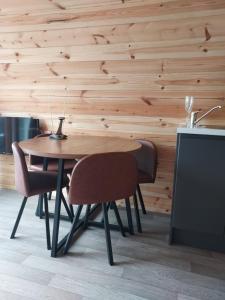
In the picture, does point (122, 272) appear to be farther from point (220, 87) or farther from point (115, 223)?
Answer: point (220, 87)

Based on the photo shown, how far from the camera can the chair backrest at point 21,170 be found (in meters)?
1.79

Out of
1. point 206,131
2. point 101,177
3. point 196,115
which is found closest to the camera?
point 101,177

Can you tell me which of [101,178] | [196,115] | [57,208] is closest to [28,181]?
[57,208]

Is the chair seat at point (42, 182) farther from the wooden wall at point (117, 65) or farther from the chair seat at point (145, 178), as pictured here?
the wooden wall at point (117, 65)

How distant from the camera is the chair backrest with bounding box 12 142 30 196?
1.79 meters

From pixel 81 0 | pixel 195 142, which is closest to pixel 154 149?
pixel 195 142

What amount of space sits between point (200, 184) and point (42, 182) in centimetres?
123

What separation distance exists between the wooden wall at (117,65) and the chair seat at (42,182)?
0.85 m

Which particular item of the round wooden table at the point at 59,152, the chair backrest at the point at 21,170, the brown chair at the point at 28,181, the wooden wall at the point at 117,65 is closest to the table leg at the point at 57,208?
the round wooden table at the point at 59,152

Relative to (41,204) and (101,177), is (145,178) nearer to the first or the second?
(101,177)

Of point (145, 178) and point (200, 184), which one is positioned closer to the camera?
point (200, 184)

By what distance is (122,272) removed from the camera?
5.66 ft

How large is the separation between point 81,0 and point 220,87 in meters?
1.64

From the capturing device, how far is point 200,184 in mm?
1911
